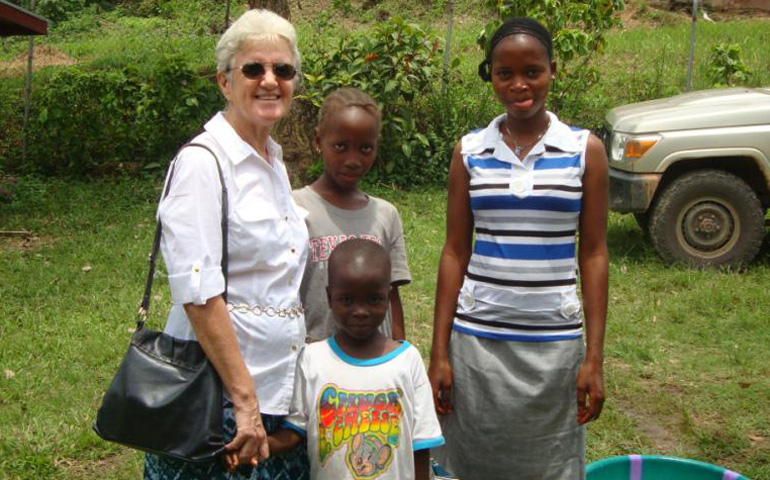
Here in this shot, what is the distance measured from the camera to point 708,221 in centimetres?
700

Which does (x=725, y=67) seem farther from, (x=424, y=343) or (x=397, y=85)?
(x=424, y=343)

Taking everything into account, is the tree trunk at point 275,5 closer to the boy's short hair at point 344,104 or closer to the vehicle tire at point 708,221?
the vehicle tire at point 708,221

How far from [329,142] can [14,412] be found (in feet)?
9.08

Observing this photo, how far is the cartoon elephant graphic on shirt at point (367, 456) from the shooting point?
2461mm

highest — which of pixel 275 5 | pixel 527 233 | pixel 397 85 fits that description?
pixel 275 5

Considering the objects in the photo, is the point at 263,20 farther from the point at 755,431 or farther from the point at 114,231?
the point at 114,231

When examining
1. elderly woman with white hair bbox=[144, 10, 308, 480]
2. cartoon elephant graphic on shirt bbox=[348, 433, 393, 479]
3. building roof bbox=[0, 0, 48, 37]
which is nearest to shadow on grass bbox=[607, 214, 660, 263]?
cartoon elephant graphic on shirt bbox=[348, 433, 393, 479]

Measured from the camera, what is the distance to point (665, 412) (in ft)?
15.6

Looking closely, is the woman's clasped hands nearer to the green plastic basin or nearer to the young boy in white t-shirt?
the young boy in white t-shirt

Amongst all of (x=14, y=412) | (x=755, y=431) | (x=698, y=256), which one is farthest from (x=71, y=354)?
(x=698, y=256)

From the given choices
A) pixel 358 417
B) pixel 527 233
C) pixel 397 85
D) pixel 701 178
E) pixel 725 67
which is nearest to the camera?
pixel 358 417

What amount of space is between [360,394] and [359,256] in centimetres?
37

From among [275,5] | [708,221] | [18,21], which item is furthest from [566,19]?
[18,21]

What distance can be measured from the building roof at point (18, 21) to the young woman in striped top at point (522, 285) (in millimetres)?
7058
